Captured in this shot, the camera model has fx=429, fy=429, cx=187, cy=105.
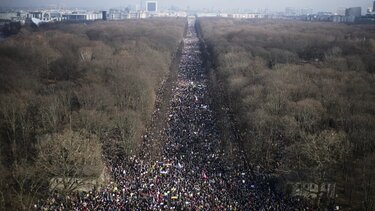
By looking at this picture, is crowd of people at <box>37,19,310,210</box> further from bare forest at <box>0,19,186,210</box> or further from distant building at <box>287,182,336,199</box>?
bare forest at <box>0,19,186,210</box>

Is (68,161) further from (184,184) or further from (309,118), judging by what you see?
(309,118)

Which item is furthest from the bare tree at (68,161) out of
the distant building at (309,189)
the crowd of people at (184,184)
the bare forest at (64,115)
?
the distant building at (309,189)

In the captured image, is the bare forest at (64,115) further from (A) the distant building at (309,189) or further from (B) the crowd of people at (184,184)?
(A) the distant building at (309,189)

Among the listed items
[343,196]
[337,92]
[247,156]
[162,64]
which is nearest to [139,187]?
[247,156]

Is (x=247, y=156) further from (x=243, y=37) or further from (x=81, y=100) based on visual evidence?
(x=243, y=37)

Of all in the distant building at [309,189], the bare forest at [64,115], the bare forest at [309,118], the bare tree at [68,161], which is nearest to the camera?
the bare tree at [68,161]

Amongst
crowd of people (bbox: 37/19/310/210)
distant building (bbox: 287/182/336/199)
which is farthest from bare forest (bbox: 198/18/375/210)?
crowd of people (bbox: 37/19/310/210)
